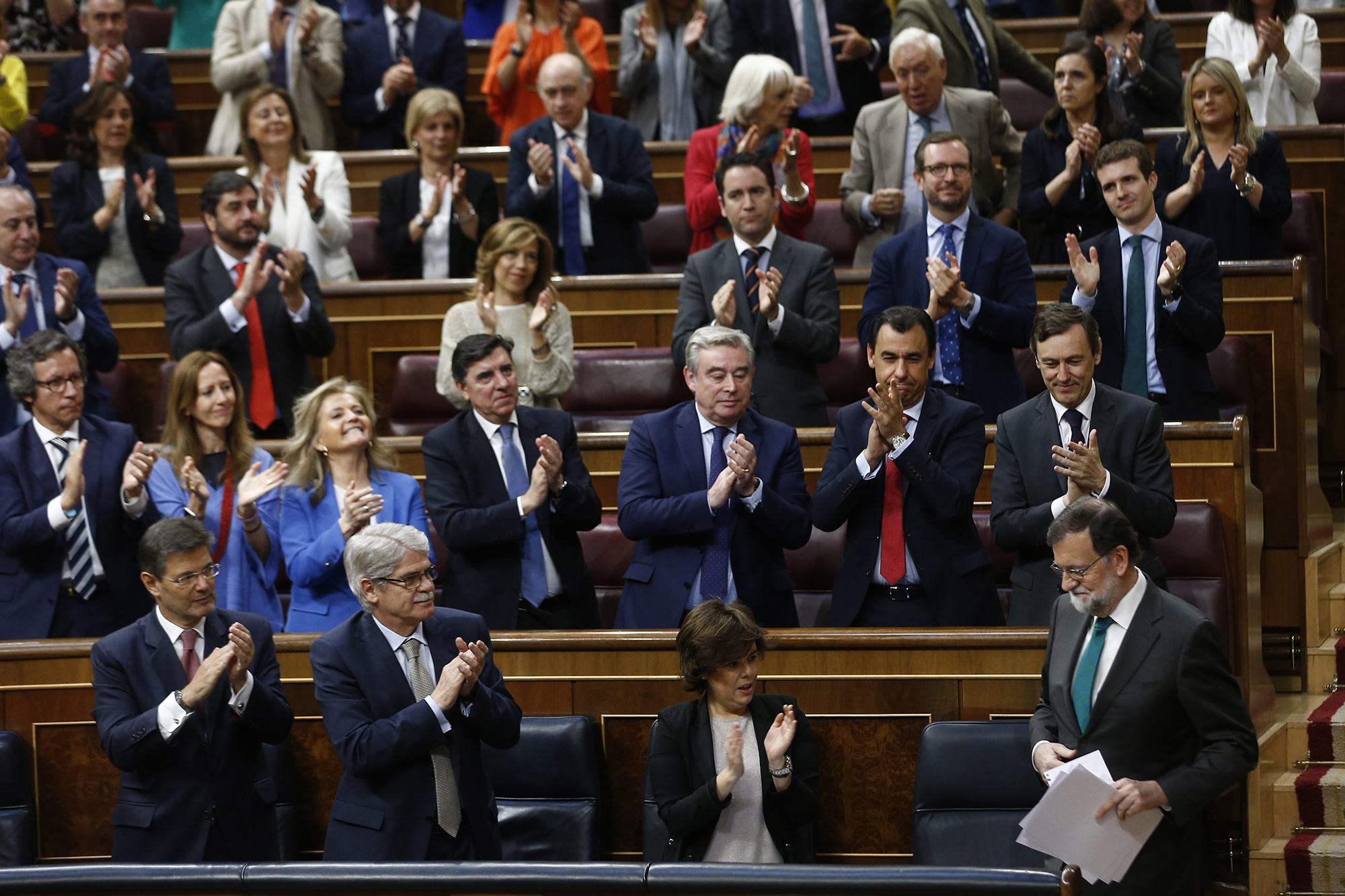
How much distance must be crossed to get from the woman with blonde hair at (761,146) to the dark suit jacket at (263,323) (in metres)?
1.07

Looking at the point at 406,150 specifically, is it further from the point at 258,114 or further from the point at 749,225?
the point at 749,225

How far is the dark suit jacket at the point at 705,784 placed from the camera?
263cm

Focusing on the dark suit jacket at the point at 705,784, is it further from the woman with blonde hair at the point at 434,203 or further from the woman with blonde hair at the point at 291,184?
the woman with blonde hair at the point at 291,184

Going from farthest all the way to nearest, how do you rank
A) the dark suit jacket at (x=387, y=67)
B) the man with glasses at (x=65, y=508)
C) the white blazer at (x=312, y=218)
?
the dark suit jacket at (x=387, y=67) < the white blazer at (x=312, y=218) < the man with glasses at (x=65, y=508)

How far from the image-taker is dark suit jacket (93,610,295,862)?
9.11ft

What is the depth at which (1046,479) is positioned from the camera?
3076 millimetres

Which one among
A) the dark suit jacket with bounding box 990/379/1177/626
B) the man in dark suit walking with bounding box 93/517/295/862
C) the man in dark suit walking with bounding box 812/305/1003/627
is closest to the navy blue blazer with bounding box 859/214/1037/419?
the man in dark suit walking with bounding box 812/305/1003/627

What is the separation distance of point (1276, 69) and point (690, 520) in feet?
9.34

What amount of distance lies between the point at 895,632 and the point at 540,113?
120 inches

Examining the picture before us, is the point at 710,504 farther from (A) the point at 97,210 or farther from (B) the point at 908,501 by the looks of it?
(A) the point at 97,210

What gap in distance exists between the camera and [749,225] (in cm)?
390

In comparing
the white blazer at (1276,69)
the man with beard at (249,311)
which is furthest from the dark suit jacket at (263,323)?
the white blazer at (1276,69)

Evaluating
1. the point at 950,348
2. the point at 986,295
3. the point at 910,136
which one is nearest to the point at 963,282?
the point at 986,295

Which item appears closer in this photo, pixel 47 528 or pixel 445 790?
pixel 445 790
